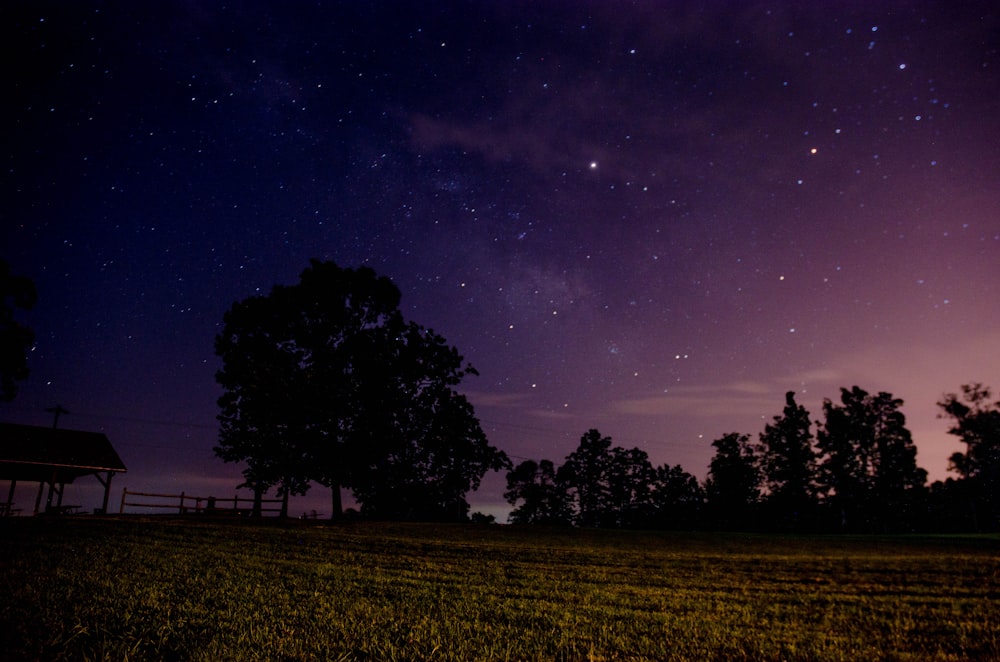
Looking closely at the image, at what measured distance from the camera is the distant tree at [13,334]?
24.0m

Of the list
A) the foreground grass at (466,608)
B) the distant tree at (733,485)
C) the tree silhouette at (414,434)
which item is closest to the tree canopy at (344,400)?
the tree silhouette at (414,434)

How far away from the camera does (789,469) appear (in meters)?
69.8

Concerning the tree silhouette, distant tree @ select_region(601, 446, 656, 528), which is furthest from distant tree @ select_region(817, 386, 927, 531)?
the tree silhouette

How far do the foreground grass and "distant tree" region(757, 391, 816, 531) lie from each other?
60316 mm

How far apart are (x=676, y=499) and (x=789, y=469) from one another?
63.0 feet

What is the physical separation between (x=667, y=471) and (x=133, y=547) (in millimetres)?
85330

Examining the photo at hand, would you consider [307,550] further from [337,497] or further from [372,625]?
[337,497]

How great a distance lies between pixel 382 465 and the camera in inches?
1235

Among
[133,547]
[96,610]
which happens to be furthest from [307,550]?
[96,610]

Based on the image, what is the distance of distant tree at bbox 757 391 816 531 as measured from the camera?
66562 millimetres

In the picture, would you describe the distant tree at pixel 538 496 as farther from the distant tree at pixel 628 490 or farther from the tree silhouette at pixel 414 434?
the tree silhouette at pixel 414 434

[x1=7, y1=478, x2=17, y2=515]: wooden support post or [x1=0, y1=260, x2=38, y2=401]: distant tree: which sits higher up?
[x1=0, y1=260, x2=38, y2=401]: distant tree

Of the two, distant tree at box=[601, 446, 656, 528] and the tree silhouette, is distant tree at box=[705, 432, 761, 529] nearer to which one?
distant tree at box=[601, 446, 656, 528]

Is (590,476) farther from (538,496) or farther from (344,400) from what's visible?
(344,400)
